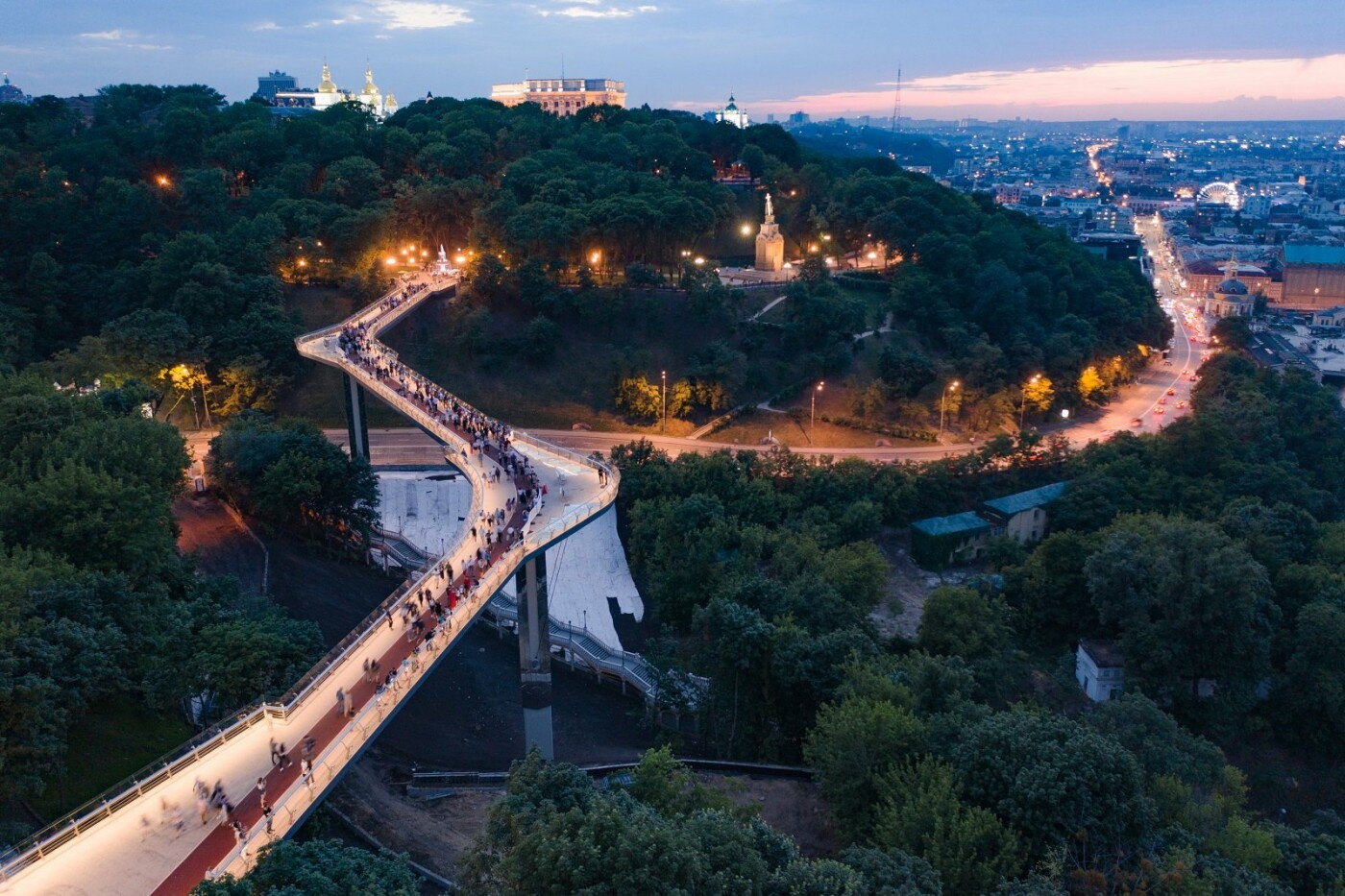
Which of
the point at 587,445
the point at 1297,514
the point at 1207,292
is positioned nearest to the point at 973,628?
the point at 1297,514

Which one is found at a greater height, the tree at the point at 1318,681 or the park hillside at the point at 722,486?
the park hillside at the point at 722,486

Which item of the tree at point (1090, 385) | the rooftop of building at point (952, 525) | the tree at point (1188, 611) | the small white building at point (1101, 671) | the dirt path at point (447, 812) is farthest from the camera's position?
the tree at point (1090, 385)

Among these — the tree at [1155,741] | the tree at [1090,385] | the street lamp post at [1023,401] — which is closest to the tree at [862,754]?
the tree at [1155,741]

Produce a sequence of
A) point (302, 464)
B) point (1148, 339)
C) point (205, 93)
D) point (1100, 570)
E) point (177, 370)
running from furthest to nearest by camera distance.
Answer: point (205, 93) < point (1148, 339) < point (177, 370) < point (302, 464) < point (1100, 570)

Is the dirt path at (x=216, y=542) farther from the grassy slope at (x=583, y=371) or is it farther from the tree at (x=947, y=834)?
the tree at (x=947, y=834)

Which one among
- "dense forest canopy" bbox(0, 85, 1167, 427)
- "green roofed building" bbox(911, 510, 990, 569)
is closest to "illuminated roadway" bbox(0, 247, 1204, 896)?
"green roofed building" bbox(911, 510, 990, 569)

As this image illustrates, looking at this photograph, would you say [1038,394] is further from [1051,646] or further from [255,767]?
[255,767]

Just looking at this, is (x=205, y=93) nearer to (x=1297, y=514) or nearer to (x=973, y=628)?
(x=973, y=628)
